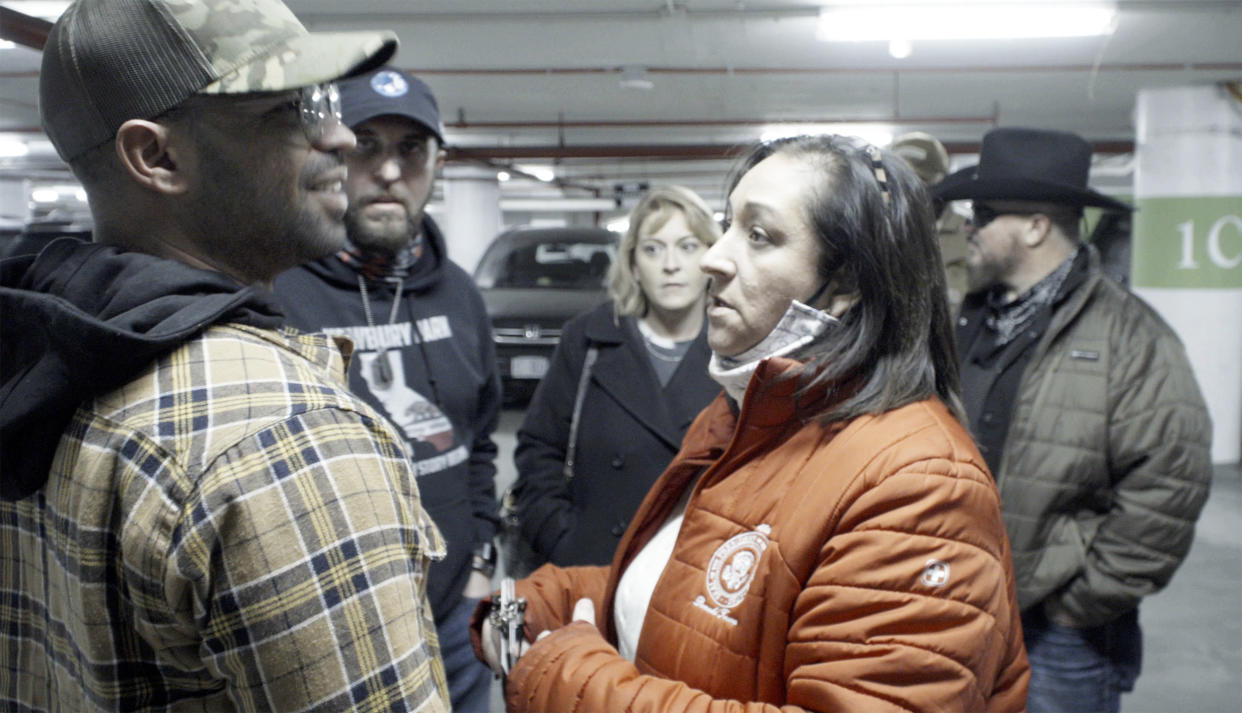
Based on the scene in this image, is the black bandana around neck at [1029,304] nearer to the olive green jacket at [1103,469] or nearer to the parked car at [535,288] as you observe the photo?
the olive green jacket at [1103,469]

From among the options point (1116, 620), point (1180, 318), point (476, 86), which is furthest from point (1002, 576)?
point (476, 86)

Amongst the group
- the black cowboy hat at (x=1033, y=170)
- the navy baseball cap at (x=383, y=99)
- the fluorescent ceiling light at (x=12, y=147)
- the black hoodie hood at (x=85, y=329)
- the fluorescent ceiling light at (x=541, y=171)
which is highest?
the fluorescent ceiling light at (x=12, y=147)

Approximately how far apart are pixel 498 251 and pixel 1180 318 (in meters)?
5.83

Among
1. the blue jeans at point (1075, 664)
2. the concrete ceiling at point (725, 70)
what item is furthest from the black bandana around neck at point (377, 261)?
the concrete ceiling at point (725, 70)

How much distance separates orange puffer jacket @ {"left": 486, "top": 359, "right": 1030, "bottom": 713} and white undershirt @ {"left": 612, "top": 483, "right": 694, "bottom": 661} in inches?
2.8

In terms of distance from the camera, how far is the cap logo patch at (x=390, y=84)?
1.91 meters

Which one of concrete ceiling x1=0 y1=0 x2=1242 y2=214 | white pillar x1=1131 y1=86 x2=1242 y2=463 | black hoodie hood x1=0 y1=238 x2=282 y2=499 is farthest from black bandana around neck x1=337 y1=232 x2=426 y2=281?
white pillar x1=1131 y1=86 x2=1242 y2=463

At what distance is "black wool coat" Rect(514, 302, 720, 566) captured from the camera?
2.29 metres

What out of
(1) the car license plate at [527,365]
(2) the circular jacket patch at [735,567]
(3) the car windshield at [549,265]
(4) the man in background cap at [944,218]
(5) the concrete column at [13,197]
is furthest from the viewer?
(5) the concrete column at [13,197]

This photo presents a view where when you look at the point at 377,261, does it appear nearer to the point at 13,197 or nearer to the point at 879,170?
the point at 879,170

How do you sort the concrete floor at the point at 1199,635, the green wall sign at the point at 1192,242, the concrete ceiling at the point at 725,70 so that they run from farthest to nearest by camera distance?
the green wall sign at the point at 1192,242, the concrete ceiling at the point at 725,70, the concrete floor at the point at 1199,635

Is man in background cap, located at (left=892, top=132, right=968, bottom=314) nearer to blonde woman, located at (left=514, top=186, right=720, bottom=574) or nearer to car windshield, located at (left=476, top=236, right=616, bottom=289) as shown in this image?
blonde woman, located at (left=514, top=186, right=720, bottom=574)

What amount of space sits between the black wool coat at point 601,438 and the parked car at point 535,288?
4463 millimetres

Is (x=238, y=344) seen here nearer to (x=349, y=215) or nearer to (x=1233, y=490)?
(x=349, y=215)
